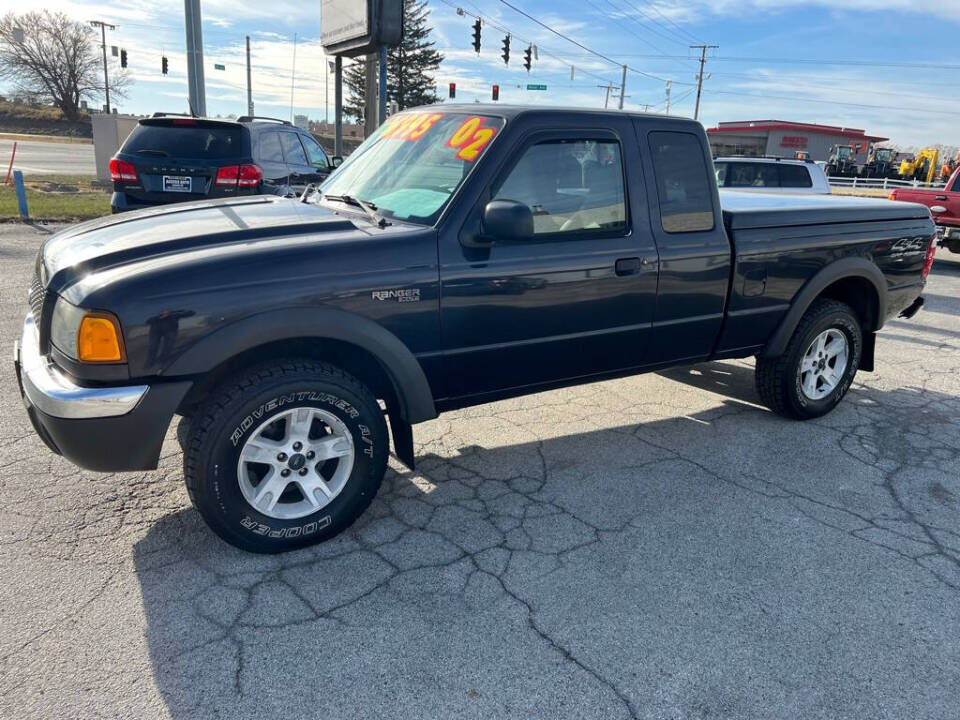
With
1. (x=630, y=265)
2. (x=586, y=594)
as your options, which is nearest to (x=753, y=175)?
(x=630, y=265)

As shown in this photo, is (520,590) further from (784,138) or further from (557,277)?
(784,138)

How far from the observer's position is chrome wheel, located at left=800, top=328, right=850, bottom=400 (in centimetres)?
488

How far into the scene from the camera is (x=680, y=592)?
2971 mm

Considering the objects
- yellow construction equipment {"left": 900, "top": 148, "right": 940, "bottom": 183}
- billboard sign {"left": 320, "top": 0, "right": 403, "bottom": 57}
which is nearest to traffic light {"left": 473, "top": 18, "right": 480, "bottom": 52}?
billboard sign {"left": 320, "top": 0, "right": 403, "bottom": 57}

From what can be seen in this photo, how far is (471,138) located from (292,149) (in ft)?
21.7

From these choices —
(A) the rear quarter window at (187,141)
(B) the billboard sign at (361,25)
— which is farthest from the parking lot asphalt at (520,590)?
(B) the billboard sign at (361,25)

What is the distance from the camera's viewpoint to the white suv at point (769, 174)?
37.7 feet

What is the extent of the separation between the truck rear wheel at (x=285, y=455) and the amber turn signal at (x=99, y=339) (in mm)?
417

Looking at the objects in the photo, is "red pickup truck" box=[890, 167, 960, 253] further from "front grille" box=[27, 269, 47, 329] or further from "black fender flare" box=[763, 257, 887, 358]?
"front grille" box=[27, 269, 47, 329]

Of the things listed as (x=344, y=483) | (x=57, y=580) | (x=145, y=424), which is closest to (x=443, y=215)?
(x=344, y=483)

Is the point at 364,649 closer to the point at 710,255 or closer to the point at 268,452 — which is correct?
the point at 268,452

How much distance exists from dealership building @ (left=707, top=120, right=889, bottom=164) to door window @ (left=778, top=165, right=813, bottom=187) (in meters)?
58.7

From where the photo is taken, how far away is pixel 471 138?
11.7ft

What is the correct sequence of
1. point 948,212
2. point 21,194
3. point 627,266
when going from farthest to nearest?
point 21,194
point 948,212
point 627,266
